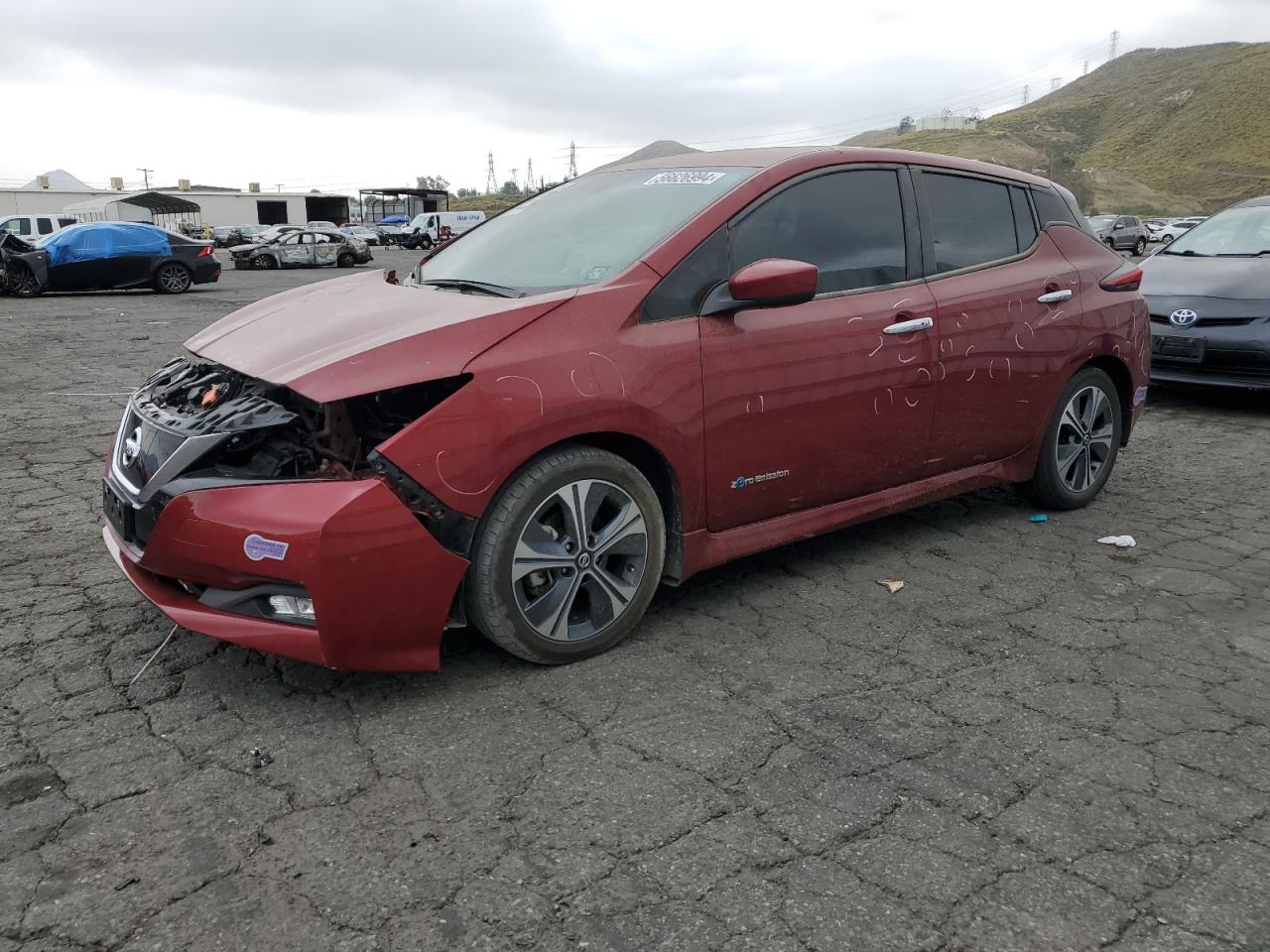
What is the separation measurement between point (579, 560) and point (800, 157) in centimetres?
183

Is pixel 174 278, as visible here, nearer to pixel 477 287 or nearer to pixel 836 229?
pixel 477 287

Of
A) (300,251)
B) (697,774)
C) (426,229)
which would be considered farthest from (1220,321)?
(426,229)

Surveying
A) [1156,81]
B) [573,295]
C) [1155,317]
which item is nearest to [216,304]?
[1155,317]

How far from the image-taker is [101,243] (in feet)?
61.7

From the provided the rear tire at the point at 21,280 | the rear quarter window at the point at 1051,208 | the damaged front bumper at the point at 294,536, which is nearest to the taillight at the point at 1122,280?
the rear quarter window at the point at 1051,208

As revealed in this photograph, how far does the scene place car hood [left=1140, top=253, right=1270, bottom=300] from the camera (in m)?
7.45

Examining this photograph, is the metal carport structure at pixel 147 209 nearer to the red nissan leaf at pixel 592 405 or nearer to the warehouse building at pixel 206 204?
the warehouse building at pixel 206 204

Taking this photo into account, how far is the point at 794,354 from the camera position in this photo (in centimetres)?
362

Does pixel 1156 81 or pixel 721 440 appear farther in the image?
pixel 1156 81

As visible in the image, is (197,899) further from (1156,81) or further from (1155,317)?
(1156,81)

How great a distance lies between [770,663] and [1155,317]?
5.94 m

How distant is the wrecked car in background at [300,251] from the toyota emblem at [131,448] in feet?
98.0

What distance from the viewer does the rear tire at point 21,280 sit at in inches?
717

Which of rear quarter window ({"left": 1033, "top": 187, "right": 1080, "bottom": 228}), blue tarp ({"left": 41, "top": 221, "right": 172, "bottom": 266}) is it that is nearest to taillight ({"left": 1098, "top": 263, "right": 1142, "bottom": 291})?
rear quarter window ({"left": 1033, "top": 187, "right": 1080, "bottom": 228})
